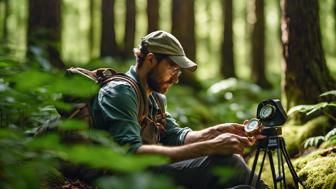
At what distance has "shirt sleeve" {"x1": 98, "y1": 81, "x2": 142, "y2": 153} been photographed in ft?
11.8

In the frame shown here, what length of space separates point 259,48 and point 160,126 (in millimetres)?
11357

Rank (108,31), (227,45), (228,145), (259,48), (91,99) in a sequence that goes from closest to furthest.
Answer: (228,145) → (91,99) → (259,48) → (108,31) → (227,45)

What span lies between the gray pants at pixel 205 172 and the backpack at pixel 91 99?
44 cm

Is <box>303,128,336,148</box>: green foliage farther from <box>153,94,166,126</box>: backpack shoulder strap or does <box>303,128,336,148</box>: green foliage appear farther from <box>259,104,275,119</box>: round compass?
<box>153,94,166,126</box>: backpack shoulder strap

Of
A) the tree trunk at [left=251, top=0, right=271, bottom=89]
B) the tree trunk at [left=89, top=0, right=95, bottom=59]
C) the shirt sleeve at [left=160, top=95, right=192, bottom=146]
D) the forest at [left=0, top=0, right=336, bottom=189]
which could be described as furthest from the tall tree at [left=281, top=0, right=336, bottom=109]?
the tree trunk at [left=89, top=0, right=95, bottom=59]

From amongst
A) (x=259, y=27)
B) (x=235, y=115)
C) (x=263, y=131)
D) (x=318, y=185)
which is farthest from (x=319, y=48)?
(x=259, y=27)

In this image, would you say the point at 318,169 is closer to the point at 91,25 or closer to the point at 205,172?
the point at 205,172

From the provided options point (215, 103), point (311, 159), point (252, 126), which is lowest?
point (215, 103)

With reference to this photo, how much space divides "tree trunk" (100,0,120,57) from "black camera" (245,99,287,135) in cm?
Answer: 1197

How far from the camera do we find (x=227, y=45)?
1623 cm

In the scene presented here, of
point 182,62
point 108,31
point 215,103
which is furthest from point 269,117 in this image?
point 108,31

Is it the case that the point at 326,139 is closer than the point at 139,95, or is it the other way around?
the point at 139,95

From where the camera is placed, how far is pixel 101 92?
3859mm

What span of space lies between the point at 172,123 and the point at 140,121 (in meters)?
0.70
